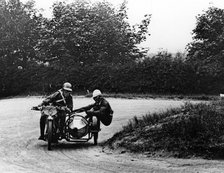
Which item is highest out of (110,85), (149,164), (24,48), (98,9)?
(98,9)

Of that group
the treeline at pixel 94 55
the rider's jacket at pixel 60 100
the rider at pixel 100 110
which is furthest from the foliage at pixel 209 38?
the rider's jacket at pixel 60 100

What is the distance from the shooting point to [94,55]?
143 feet

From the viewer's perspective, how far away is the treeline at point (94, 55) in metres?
32.8

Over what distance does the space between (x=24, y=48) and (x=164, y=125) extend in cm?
3437

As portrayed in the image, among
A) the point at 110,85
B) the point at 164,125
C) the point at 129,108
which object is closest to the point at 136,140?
the point at 164,125

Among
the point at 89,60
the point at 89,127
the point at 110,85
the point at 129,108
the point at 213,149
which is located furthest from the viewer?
the point at 89,60

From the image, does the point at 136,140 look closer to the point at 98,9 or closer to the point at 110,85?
the point at 110,85

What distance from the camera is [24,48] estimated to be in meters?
45.3

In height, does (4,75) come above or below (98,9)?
below

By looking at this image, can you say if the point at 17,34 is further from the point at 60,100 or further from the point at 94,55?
the point at 60,100

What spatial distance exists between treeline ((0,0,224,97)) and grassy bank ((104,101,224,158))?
62.2 feet

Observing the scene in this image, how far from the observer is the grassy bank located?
11273mm

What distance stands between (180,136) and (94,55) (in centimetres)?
3205

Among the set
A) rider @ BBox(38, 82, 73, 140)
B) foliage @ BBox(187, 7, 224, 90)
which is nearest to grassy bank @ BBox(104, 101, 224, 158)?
rider @ BBox(38, 82, 73, 140)
